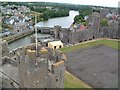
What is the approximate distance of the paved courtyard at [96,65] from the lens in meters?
17.5

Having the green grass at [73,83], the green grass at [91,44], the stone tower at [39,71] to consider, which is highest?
the stone tower at [39,71]

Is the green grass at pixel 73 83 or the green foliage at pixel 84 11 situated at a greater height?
the green foliage at pixel 84 11

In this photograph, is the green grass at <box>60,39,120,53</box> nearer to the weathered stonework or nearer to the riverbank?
the weathered stonework

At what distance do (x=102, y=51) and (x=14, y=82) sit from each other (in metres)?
16.0

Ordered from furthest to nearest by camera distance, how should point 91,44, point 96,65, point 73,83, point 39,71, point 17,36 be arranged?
point 17,36 < point 91,44 < point 96,65 < point 73,83 < point 39,71

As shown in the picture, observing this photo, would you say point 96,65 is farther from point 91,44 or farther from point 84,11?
point 84,11

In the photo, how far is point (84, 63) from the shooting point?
70.7 ft

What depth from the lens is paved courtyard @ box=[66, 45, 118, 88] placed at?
17.5 m

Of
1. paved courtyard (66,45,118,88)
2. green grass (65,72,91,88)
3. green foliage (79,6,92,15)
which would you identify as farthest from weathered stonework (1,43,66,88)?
green foliage (79,6,92,15)

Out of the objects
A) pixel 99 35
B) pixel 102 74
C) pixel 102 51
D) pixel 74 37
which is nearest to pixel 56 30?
pixel 74 37

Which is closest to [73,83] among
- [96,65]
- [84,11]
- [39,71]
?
[96,65]

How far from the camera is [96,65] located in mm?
20922

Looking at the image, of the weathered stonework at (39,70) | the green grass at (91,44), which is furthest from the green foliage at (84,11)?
the weathered stonework at (39,70)

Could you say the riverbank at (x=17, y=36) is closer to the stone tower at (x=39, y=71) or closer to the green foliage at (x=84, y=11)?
the green foliage at (x=84, y=11)
